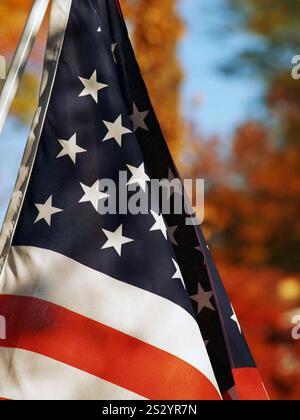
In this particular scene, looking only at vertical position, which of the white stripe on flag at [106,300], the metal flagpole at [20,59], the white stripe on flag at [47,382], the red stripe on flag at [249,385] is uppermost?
the metal flagpole at [20,59]

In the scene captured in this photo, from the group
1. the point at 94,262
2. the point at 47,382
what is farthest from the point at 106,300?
the point at 47,382

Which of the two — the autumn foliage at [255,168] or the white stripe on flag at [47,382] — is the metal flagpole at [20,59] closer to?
the white stripe on flag at [47,382]

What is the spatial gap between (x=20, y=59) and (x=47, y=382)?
2.90 feet

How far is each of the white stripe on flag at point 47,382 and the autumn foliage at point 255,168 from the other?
7128 millimetres

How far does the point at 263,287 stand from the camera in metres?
11.4

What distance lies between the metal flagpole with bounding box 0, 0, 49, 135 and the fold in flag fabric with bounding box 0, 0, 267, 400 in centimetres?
21

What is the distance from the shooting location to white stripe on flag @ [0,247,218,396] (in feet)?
7.30

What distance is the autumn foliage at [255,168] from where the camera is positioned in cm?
935

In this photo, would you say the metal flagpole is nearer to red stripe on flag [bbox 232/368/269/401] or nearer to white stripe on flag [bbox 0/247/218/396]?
white stripe on flag [bbox 0/247/218/396]

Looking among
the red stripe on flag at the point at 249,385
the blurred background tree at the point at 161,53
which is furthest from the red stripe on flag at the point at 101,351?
the blurred background tree at the point at 161,53

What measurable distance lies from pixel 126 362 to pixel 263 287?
9385 mm

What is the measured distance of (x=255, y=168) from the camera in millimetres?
12961

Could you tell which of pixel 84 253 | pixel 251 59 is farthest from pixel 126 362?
pixel 251 59

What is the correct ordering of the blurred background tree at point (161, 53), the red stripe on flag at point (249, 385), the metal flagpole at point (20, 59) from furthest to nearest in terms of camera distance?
1. the blurred background tree at point (161, 53)
2. the red stripe on flag at point (249, 385)
3. the metal flagpole at point (20, 59)
